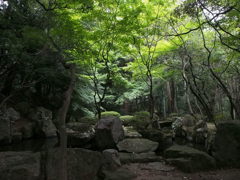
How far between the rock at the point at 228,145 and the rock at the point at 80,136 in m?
5.70

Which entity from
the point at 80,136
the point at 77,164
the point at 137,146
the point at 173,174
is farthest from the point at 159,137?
the point at 77,164

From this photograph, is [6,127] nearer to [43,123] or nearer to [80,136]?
[43,123]

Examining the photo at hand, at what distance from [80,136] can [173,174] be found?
5265 millimetres

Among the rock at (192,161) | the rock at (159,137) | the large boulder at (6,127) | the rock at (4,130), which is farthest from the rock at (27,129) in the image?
the rock at (192,161)

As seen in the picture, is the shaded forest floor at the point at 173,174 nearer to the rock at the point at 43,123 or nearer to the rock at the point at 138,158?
the rock at the point at 138,158

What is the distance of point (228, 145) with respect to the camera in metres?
5.73

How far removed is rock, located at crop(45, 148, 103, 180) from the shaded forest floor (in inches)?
48.5

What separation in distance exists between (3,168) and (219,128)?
6008 millimetres

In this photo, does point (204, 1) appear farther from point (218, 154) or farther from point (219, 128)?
point (218, 154)

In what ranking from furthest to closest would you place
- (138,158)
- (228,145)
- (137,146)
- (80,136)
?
(80,136) < (137,146) < (138,158) < (228,145)

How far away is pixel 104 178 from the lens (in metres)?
4.50

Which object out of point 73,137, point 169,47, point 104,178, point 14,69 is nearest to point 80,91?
point 14,69

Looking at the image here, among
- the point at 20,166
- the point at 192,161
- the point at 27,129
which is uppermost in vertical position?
the point at 27,129

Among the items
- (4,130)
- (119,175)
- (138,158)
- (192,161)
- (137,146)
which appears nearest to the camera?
(119,175)
